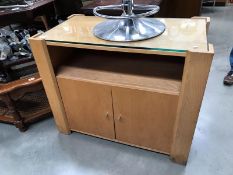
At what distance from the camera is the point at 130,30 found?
3.24 ft

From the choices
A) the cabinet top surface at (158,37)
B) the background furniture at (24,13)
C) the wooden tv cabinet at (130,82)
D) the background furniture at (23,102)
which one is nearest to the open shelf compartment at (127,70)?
the wooden tv cabinet at (130,82)

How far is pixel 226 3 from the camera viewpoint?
13.2 feet

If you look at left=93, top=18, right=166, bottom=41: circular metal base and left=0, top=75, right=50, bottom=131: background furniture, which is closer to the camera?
left=93, top=18, right=166, bottom=41: circular metal base

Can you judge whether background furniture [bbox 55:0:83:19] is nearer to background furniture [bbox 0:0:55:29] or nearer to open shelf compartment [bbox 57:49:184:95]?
background furniture [bbox 0:0:55:29]

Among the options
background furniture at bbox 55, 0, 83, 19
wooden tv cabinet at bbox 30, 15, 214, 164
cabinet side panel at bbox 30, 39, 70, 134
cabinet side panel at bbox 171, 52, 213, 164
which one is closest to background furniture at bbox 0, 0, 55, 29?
background furniture at bbox 55, 0, 83, 19

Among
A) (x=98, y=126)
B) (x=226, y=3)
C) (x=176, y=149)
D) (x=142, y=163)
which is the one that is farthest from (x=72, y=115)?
(x=226, y=3)

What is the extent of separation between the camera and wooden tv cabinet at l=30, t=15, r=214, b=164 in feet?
2.97

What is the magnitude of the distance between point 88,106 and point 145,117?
0.35 metres

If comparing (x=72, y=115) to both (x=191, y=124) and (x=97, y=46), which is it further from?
(x=191, y=124)

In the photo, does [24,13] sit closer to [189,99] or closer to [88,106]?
[88,106]

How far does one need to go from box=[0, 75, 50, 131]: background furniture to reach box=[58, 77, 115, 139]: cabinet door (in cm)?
28

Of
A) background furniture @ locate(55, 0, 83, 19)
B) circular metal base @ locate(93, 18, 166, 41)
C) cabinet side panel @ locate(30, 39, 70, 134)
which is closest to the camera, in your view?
circular metal base @ locate(93, 18, 166, 41)

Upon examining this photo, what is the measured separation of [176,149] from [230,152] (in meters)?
0.40

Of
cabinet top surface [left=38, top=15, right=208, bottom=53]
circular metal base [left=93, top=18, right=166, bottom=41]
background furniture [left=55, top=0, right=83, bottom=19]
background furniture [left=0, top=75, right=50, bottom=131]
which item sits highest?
circular metal base [left=93, top=18, right=166, bottom=41]
